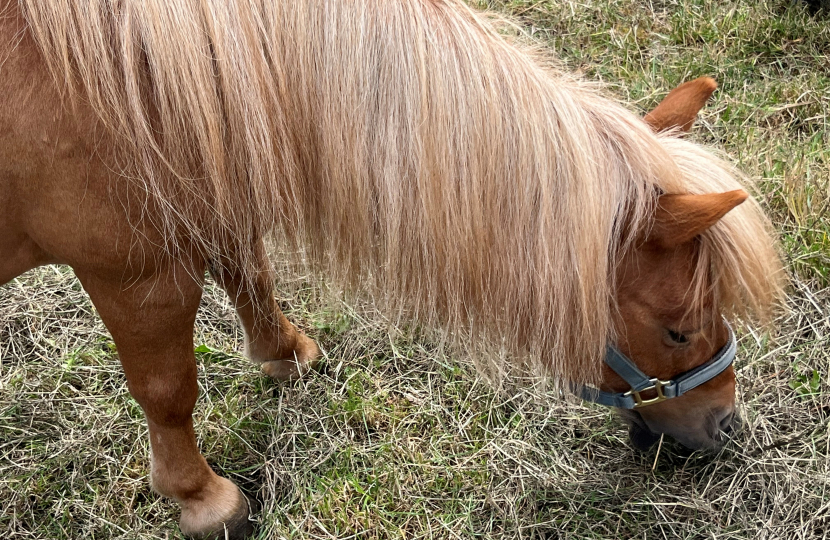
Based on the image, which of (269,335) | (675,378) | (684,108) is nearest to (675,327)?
(675,378)

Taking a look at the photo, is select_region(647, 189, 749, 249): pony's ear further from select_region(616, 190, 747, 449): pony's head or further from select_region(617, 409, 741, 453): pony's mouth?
select_region(617, 409, 741, 453): pony's mouth

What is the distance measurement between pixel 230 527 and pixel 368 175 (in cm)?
109

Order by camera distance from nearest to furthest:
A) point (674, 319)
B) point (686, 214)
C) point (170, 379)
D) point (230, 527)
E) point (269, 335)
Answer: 1. point (686, 214)
2. point (674, 319)
3. point (170, 379)
4. point (230, 527)
5. point (269, 335)

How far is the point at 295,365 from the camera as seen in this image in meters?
2.17

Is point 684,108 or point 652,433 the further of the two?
point 652,433

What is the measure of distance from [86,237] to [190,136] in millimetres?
279

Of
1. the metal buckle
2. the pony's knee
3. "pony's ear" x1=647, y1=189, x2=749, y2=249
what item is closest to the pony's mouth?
the metal buckle

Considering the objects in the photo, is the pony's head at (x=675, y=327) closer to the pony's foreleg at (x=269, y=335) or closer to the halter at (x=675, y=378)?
the halter at (x=675, y=378)

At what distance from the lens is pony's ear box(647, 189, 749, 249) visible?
3.57 feet

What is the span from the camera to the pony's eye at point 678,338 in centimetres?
140

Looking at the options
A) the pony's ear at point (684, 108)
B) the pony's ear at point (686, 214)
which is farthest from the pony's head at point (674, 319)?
the pony's ear at point (684, 108)

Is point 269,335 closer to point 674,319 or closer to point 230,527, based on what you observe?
point 230,527

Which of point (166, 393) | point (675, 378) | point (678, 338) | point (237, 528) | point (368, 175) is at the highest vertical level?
point (368, 175)

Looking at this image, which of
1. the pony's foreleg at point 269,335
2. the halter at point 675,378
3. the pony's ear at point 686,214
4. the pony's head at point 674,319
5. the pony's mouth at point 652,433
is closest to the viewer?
the pony's ear at point 686,214
